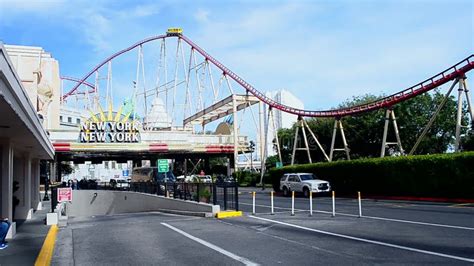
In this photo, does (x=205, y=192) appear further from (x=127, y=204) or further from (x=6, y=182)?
(x=127, y=204)

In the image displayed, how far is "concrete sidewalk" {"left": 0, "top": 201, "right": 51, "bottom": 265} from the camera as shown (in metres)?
11.2

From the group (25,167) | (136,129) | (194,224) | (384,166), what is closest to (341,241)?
(194,224)

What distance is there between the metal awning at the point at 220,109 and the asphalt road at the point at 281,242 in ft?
172

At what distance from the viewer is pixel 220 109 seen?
79.0 metres

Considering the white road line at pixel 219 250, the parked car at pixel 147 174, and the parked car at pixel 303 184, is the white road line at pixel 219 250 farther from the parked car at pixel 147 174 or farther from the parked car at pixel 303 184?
the parked car at pixel 147 174

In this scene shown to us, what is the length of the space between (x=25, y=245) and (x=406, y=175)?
951 inches

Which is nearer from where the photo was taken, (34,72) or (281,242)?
(281,242)

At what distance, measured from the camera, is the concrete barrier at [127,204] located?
77.0 feet

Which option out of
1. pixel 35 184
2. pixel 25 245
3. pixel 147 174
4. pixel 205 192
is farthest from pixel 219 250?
pixel 147 174

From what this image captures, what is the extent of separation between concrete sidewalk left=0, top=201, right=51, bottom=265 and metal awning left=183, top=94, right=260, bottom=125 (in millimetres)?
53400

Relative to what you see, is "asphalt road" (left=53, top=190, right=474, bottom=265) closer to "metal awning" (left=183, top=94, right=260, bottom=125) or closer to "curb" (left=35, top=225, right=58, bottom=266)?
"curb" (left=35, top=225, right=58, bottom=266)

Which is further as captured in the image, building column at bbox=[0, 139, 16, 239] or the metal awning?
the metal awning

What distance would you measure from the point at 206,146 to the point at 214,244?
60.1 meters

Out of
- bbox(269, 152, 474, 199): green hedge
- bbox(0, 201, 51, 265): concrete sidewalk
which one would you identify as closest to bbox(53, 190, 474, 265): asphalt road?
bbox(0, 201, 51, 265): concrete sidewalk
